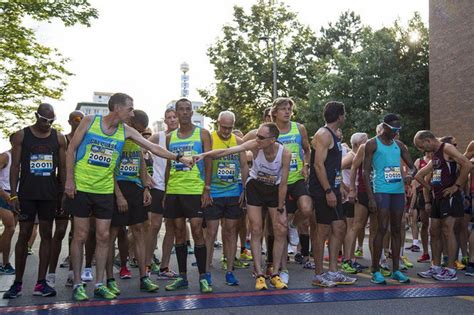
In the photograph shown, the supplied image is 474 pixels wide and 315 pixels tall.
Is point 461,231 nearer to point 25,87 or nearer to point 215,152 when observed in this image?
point 215,152

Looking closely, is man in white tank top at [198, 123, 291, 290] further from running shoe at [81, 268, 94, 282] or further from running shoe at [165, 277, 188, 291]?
running shoe at [81, 268, 94, 282]

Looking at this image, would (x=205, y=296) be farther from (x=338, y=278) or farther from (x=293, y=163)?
(x=293, y=163)

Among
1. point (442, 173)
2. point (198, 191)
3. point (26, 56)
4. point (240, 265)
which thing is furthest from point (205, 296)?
point (26, 56)

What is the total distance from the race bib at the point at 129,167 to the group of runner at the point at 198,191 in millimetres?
12

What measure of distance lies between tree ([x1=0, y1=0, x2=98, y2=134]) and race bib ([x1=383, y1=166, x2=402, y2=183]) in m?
16.0

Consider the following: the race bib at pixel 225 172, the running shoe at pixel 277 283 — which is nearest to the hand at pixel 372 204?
the running shoe at pixel 277 283

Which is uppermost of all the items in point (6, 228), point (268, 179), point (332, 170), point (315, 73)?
point (315, 73)

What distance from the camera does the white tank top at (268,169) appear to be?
247 inches

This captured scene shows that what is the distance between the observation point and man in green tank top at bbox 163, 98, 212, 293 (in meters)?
6.11

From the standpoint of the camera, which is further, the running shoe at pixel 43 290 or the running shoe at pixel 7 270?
the running shoe at pixel 7 270

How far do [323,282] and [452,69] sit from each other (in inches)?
821

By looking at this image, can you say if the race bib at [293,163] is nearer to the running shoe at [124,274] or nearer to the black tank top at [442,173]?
the black tank top at [442,173]

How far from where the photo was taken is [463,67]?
77.4 ft

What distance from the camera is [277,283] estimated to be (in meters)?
6.15
